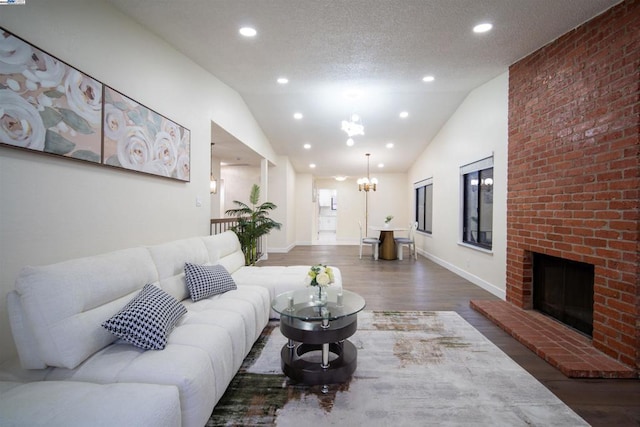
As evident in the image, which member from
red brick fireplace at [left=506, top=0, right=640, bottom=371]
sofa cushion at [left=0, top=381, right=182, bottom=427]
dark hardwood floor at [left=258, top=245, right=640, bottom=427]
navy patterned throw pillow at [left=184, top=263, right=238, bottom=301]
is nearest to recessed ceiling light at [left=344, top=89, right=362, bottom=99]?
red brick fireplace at [left=506, top=0, right=640, bottom=371]

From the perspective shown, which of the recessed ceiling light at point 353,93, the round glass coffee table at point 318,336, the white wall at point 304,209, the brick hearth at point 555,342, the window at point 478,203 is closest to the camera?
the round glass coffee table at point 318,336

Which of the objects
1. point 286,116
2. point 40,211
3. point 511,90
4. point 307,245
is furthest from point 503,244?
point 307,245

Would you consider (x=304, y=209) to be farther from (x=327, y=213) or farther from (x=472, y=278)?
(x=472, y=278)

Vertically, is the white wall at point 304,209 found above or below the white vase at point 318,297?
above

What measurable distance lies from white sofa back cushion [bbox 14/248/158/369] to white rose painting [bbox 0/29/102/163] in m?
0.82

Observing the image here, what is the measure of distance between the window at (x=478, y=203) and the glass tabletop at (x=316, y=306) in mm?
3243

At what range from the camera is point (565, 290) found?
310 centimetres

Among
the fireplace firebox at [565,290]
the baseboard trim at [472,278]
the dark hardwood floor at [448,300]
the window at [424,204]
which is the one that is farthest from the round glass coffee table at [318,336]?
the window at [424,204]

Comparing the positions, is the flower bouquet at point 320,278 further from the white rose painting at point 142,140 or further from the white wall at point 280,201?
the white wall at point 280,201

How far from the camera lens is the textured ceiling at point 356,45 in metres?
2.55

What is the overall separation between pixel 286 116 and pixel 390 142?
9.38ft

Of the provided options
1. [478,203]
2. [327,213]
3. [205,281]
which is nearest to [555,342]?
[478,203]

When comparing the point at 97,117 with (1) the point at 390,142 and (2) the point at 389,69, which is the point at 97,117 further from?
(1) the point at 390,142

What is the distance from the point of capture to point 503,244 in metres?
3.99
